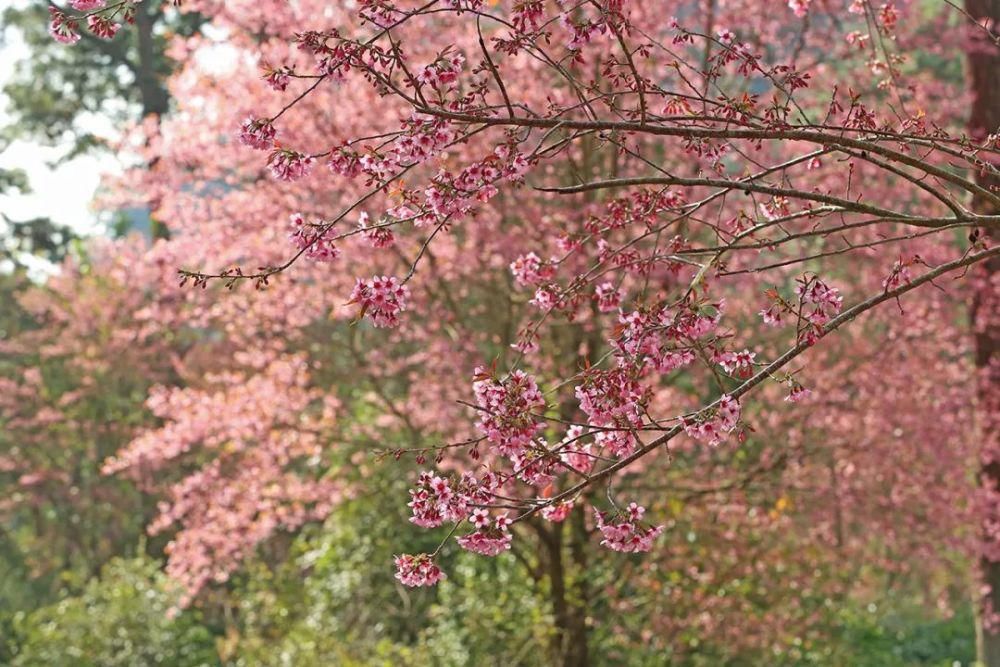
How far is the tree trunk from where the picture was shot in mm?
8594

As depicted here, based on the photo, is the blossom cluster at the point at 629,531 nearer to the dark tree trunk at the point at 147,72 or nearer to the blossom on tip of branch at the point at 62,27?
the blossom on tip of branch at the point at 62,27

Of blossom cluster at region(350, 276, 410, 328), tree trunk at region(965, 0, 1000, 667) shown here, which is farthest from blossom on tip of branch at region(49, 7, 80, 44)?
tree trunk at region(965, 0, 1000, 667)

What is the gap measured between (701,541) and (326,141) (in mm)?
3917

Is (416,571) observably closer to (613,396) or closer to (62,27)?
(613,396)

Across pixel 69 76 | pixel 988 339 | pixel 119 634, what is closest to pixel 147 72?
pixel 69 76

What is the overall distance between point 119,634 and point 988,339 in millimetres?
8096

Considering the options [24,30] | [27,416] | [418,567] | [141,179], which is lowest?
[418,567]

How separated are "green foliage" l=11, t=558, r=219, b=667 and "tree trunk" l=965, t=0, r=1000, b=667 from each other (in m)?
6.87

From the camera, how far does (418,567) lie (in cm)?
303

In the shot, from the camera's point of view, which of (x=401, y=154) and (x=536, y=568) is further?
(x=536, y=568)

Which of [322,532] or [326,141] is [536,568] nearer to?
[326,141]

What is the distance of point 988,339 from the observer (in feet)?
29.4

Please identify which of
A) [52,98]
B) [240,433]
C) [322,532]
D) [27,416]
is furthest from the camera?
[52,98]

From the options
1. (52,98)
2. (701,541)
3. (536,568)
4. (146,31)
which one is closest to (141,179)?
(536,568)
